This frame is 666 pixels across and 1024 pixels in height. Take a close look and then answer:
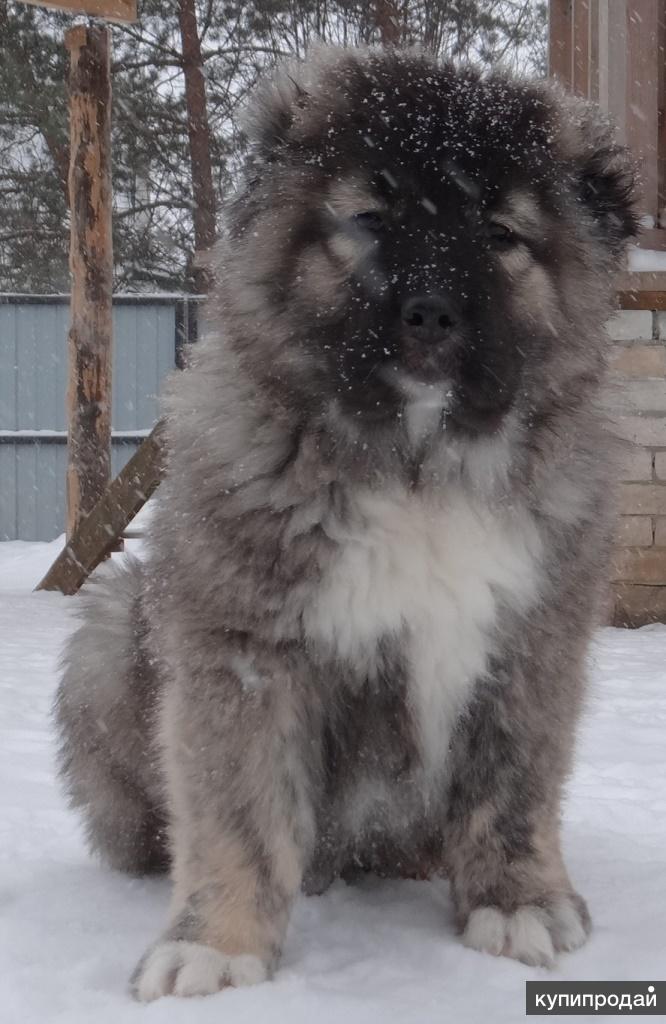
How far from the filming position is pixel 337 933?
217 centimetres

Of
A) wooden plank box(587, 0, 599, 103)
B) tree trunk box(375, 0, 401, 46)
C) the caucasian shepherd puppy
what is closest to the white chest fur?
the caucasian shepherd puppy

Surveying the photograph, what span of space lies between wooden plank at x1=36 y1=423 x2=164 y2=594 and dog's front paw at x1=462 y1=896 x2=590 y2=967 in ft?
15.5

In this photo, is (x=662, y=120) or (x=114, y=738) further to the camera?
(x=662, y=120)

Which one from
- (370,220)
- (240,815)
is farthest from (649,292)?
(240,815)

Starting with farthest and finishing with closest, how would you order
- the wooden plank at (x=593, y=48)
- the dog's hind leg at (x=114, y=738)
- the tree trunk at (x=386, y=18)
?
1. the tree trunk at (x=386, y=18)
2. the wooden plank at (x=593, y=48)
3. the dog's hind leg at (x=114, y=738)

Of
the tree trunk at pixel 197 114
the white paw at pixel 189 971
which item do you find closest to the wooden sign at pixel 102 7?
the tree trunk at pixel 197 114

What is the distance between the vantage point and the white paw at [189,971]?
1.87 m

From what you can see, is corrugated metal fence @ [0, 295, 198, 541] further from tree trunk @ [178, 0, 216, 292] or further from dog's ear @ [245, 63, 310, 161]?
dog's ear @ [245, 63, 310, 161]

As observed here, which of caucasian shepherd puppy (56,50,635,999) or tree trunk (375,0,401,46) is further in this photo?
tree trunk (375,0,401,46)

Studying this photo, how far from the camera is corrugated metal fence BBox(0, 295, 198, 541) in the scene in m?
11.9

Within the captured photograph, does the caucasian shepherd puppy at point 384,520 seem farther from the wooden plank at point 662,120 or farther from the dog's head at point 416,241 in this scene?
the wooden plank at point 662,120

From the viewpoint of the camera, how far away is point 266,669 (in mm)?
1952

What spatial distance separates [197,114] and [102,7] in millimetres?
5202

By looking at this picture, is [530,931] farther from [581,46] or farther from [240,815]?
[581,46]
